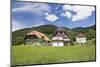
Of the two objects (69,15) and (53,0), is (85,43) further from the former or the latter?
(53,0)

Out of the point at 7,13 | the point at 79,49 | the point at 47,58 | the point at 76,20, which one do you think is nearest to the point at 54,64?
the point at 47,58

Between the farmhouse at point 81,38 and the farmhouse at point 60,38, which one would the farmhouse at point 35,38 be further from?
the farmhouse at point 81,38

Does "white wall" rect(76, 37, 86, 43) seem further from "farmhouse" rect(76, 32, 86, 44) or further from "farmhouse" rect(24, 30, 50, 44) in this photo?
"farmhouse" rect(24, 30, 50, 44)

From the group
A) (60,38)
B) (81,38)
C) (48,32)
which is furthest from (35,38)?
(81,38)

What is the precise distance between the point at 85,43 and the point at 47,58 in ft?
1.82

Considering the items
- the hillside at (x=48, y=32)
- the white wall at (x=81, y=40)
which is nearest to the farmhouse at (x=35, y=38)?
the hillside at (x=48, y=32)

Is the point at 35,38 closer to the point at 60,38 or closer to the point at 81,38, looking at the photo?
the point at 60,38

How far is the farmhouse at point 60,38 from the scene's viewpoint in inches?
104

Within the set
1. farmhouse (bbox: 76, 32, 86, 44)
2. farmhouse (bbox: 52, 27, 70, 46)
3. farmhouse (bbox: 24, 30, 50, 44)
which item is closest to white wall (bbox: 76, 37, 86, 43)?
farmhouse (bbox: 76, 32, 86, 44)

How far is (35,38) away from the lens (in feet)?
8.38

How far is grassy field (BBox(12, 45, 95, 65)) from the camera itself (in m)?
2.47

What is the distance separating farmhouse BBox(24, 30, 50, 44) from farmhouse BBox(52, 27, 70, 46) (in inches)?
3.8

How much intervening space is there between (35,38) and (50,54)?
0.27 metres

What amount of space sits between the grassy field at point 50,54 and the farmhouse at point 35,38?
0.23 ft
